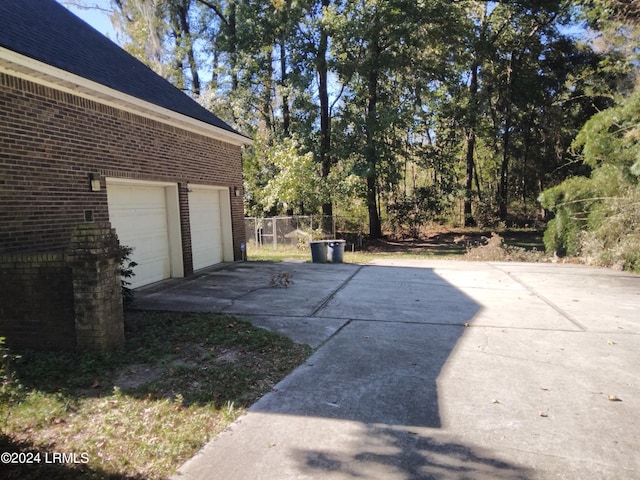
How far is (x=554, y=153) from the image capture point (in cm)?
3123

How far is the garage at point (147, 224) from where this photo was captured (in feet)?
27.9

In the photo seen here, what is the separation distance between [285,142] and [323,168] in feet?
10.1

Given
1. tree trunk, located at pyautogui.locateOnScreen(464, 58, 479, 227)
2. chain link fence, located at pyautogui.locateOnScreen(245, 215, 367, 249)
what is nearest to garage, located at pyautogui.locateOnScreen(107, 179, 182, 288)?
chain link fence, located at pyautogui.locateOnScreen(245, 215, 367, 249)

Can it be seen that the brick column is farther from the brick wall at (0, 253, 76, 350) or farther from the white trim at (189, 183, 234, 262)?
the white trim at (189, 183, 234, 262)

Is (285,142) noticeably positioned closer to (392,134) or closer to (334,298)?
(392,134)

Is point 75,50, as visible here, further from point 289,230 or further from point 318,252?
point 289,230

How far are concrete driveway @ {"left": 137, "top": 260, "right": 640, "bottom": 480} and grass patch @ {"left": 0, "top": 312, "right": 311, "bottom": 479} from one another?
0.28 metres

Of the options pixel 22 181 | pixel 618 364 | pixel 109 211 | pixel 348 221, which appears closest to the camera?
pixel 618 364

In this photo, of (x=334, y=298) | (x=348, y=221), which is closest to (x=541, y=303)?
(x=334, y=298)

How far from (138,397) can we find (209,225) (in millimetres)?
8587

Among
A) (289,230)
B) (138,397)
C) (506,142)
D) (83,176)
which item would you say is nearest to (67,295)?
(138,397)

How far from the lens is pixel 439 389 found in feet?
13.9

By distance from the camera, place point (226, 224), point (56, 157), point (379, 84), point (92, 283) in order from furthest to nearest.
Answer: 1. point (379, 84)
2. point (226, 224)
3. point (56, 157)
4. point (92, 283)

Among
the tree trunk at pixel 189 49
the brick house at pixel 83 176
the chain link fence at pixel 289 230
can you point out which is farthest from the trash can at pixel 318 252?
the tree trunk at pixel 189 49
